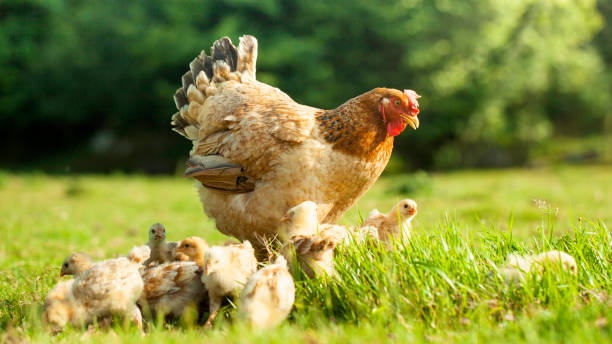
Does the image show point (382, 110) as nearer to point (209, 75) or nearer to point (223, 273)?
point (223, 273)

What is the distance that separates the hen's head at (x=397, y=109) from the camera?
13.4 ft

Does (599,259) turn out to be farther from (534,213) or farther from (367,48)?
(367,48)

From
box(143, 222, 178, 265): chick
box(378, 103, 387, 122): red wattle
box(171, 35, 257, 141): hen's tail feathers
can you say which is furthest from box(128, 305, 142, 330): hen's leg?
box(171, 35, 257, 141): hen's tail feathers

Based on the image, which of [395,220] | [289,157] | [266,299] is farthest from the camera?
[395,220]

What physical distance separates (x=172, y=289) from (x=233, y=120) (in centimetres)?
170

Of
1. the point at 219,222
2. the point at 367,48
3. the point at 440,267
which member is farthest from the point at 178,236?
the point at 367,48

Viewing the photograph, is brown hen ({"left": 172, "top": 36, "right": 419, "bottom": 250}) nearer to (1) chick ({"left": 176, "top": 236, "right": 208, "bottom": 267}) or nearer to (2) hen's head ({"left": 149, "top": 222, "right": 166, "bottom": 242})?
(1) chick ({"left": 176, "top": 236, "right": 208, "bottom": 267})

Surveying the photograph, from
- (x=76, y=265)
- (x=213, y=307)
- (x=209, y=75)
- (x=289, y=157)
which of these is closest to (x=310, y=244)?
(x=213, y=307)

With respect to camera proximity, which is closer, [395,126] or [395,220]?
[395,126]

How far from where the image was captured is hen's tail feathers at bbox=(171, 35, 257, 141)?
541cm

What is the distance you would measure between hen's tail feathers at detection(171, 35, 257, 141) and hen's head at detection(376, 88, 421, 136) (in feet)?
6.08

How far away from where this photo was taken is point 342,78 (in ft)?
68.2

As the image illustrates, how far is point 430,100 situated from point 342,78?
3.59 metres

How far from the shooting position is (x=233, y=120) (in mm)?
4625
